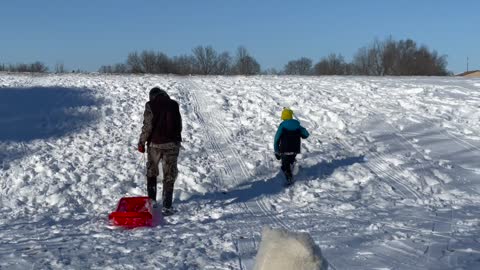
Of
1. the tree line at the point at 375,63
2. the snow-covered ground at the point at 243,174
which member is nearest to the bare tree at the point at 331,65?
the tree line at the point at 375,63

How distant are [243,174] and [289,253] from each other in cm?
851

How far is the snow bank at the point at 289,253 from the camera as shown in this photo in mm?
3025

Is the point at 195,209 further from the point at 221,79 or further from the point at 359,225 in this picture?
the point at 221,79

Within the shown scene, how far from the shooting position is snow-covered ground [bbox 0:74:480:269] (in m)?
7.08

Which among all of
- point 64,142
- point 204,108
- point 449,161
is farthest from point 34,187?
point 449,161

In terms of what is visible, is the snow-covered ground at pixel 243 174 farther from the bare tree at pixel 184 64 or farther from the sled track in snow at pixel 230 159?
the bare tree at pixel 184 64

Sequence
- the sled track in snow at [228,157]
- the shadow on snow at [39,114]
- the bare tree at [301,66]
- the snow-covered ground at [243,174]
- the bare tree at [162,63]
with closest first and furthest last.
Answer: the snow-covered ground at [243,174], the sled track in snow at [228,157], the shadow on snow at [39,114], the bare tree at [162,63], the bare tree at [301,66]

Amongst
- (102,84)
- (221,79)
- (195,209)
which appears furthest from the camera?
(221,79)

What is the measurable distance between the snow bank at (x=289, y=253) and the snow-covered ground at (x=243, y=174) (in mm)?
3353

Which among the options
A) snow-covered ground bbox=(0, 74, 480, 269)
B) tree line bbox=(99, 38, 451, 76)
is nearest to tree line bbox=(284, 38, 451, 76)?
tree line bbox=(99, 38, 451, 76)

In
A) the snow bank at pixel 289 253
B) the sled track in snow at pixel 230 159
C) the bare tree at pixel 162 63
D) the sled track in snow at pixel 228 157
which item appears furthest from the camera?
the bare tree at pixel 162 63

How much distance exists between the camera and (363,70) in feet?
201

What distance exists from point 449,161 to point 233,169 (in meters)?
4.38

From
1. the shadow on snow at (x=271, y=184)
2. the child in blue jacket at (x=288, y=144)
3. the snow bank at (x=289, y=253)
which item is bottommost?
the shadow on snow at (x=271, y=184)
